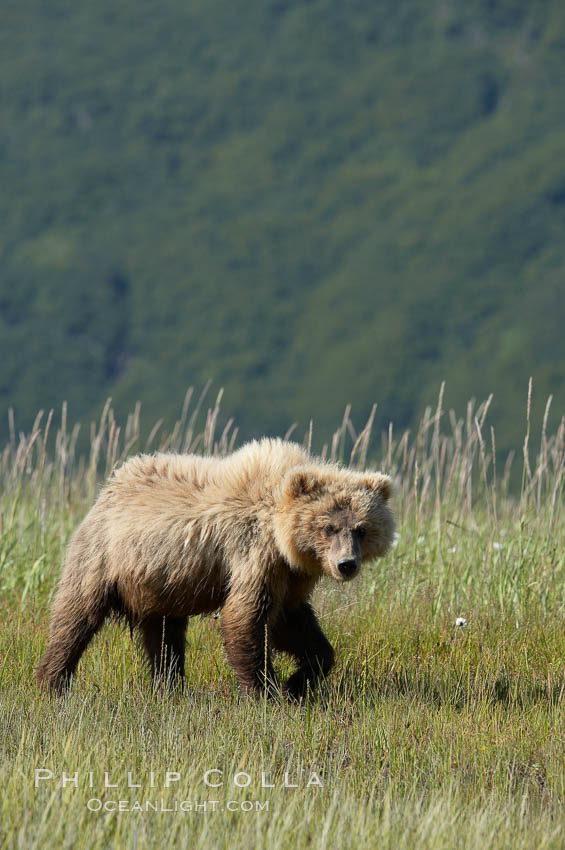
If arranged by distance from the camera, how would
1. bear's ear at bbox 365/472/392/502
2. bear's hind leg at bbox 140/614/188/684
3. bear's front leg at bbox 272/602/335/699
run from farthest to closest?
bear's hind leg at bbox 140/614/188/684 < bear's front leg at bbox 272/602/335/699 < bear's ear at bbox 365/472/392/502

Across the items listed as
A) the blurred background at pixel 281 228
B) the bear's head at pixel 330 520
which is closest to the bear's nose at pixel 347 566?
the bear's head at pixel 330 520

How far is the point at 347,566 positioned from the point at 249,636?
24.2 inches

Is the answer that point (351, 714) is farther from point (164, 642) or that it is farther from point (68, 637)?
point (68, 637)

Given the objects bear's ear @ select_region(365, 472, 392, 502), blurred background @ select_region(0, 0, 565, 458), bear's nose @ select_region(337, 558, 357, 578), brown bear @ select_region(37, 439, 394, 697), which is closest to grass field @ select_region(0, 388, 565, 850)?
brown bear @ select_region(37, 439, 394, 697)

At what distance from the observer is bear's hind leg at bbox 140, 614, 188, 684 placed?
6.43m

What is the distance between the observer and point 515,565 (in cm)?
805

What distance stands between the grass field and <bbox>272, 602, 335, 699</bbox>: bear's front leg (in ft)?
0.53

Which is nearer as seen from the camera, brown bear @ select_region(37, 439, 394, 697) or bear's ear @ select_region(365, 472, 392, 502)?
brown bear @ select_region(37, 439, 394, 697)

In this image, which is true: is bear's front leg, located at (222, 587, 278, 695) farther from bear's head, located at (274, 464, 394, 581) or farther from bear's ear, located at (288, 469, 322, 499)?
bear's ear, located at (288, 469, 322, 499)

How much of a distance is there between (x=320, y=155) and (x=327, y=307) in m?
38.1

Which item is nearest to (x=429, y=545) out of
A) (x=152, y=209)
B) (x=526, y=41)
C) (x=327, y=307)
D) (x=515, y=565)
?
(x=515, y=565)

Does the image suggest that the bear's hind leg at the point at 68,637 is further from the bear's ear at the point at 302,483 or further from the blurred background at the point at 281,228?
the blurred background at the point at 281,228

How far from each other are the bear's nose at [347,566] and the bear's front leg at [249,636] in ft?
1.39

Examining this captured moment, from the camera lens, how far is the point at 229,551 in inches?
236
